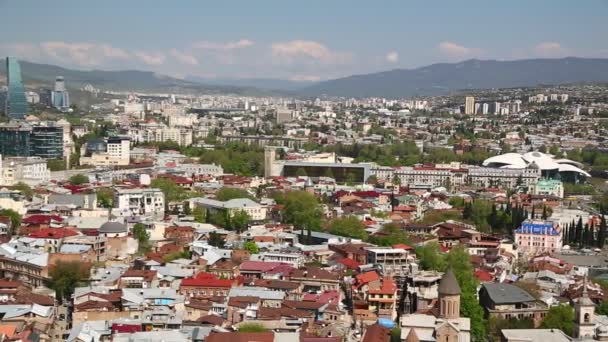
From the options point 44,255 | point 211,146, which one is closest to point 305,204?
point 44,255

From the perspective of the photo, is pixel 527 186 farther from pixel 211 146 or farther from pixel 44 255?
pixel 44 255

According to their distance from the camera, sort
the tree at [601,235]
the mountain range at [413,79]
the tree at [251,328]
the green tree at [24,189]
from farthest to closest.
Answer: the mountain range at [413,79]
the green tree at [24,189]
the tree at [601,235]
the tree at [251,328]

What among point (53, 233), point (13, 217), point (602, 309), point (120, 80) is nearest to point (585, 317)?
point (602, 309)

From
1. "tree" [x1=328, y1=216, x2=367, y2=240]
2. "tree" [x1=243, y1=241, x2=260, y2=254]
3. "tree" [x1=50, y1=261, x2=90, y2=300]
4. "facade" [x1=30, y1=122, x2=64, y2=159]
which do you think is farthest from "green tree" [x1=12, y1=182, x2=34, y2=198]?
"tree" [x1=50, y1=261, x2=90, y2=300]

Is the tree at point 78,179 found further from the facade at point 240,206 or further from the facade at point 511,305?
the facade at point 511,305

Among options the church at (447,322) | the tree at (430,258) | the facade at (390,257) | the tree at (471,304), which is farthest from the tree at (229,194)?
the church at (447,322)

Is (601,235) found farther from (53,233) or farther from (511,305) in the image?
(53,233)
